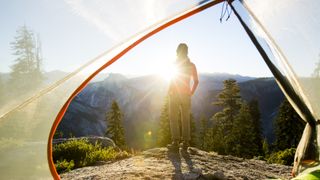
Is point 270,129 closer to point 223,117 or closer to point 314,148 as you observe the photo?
point 223,117

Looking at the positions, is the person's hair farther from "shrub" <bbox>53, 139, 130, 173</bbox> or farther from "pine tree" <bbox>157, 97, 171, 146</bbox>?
"pine tree" <bbox>157, 97, 171, 146</bbox>

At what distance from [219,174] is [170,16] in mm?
2744

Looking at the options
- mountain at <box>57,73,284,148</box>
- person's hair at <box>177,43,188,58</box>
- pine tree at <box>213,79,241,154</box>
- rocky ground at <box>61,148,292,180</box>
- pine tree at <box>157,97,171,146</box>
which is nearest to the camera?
rocky ground at <box>61,148,292,180</box>

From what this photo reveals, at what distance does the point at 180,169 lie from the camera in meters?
5.57

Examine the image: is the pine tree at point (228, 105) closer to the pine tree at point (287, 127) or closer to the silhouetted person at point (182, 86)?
the pine tree at point (287, 127)

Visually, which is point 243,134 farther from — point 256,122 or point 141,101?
point 141,101

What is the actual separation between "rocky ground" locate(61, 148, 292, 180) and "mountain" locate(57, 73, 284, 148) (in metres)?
92.6

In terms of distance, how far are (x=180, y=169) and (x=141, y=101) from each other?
129067mm

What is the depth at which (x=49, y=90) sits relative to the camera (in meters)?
3.57

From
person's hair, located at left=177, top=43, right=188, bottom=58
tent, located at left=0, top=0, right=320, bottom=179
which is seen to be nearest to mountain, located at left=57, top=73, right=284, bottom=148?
person's hair, located at left=177, top=43, right=188, bottom=58

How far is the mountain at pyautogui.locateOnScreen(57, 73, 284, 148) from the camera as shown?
108 meters

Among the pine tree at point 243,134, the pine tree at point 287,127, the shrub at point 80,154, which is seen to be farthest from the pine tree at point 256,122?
the shrub at point 80,154

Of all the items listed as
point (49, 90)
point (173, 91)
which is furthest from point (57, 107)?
point (173, 91)

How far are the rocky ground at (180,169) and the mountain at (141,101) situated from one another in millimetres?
92632
